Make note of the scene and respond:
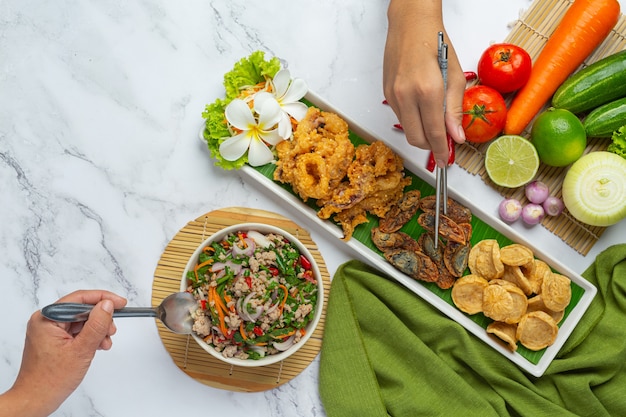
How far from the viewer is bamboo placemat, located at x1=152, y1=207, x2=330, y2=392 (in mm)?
3338

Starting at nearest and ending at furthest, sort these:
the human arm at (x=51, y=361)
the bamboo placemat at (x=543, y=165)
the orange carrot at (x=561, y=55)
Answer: the human arm at (x=51, y=361)
the orange carrot at (x=561, y=55)
the bamboo placemat at (x=543, y=165)

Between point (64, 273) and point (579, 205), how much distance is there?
9.59 ft

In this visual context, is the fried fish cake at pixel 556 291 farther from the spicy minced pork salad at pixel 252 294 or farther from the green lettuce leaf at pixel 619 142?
the spicy minced pork salad at pixel 252 294

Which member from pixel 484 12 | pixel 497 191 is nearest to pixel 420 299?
pixel 497 191

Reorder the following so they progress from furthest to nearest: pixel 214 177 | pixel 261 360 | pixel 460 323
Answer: pixel 214 177
pixel 460 323
pixel 261 360

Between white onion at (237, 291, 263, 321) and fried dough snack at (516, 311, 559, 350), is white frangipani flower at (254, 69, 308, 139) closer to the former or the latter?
white onion at (237, 291, 263, 321)

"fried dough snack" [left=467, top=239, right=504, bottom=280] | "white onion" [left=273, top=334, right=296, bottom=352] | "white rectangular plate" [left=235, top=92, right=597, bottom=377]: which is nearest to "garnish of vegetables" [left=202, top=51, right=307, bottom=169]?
"white rectangular plate" [left=235, top=92, right=597, bottom=377]

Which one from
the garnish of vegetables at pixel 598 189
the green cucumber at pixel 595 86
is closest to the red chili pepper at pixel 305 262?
the garnish of vegetables at pixel 598 189

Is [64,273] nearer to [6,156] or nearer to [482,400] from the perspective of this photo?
[6,156]

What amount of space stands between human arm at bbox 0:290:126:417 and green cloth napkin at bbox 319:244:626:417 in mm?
1218

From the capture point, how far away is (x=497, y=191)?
3.41 meters

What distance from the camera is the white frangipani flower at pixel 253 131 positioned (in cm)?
314

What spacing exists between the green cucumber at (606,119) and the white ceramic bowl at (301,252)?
1697 millimetres

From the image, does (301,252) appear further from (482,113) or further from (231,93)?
(482,113)
